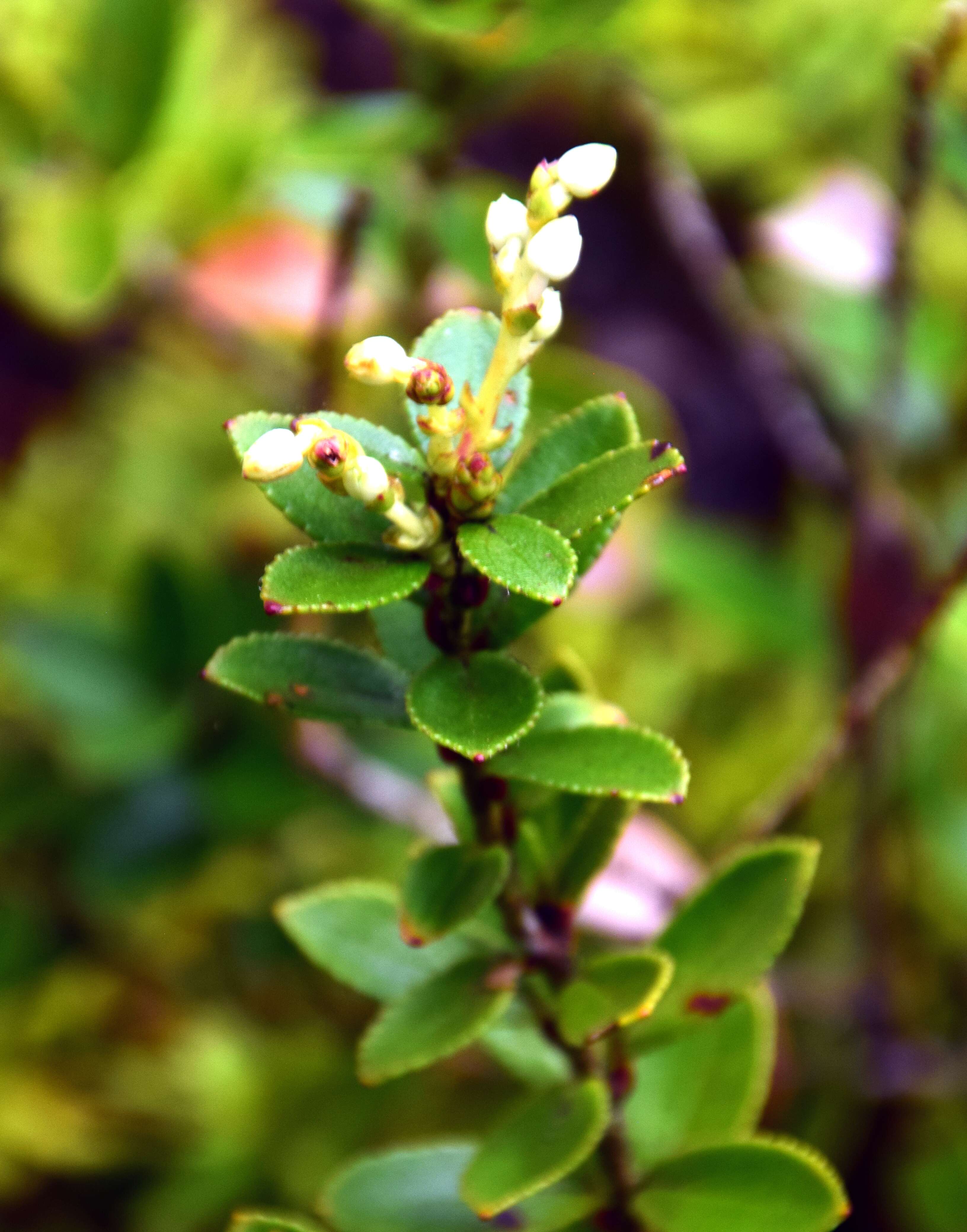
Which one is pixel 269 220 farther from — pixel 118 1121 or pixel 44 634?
pixel 118 1121

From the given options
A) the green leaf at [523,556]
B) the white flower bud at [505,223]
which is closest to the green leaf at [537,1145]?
the green leaf at [523,556]

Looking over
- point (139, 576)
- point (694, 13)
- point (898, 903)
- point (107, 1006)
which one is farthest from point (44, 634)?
point (694, 13)

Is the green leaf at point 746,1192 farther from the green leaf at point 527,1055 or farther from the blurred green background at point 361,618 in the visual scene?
the blurred green background at point 361,618

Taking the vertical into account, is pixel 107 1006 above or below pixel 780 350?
below

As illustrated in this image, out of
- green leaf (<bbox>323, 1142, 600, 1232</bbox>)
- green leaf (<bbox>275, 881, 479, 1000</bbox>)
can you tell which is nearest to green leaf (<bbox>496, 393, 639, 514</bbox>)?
green leaf (<bbox>275, 881, 479, 1000</bbox>)

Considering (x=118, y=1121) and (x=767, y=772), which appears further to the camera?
(x=767, y=772)

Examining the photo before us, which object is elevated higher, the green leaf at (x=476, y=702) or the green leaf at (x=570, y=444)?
the green leaf at (x=570, y=444)
